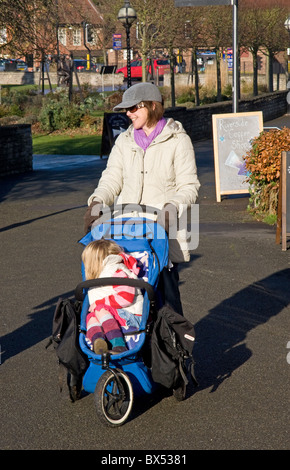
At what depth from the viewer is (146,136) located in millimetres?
5559

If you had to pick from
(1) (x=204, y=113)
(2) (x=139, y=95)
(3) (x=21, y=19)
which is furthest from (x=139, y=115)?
(1) (x=204, y=113)

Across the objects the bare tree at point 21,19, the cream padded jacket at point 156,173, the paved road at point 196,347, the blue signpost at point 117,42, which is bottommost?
the paved road at point 196,347

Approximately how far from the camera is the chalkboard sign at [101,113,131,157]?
2005cm

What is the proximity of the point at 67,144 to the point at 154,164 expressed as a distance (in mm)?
19432

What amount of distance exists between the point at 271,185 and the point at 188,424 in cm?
751

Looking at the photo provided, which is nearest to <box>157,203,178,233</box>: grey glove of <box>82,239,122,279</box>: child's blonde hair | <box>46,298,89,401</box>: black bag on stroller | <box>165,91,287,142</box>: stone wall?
<box>82,239,122,279</box>: child's blonde hair

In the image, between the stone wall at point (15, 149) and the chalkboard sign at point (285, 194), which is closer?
the chalkboard sign at point (285, 194)

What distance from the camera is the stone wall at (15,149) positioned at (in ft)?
57.7

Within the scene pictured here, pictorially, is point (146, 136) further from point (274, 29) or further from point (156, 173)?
point (274, 29)

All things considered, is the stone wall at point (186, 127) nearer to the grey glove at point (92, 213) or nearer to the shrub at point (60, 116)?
the shrub at point (60, 116)

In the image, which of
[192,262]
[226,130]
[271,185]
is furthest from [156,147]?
[226,130]

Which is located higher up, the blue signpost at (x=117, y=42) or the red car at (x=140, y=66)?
the blue signpost at (x=117, y=42)

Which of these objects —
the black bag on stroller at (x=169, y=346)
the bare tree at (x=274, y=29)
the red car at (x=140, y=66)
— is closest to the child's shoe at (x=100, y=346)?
the black bag on stroller at (x=169, y=346)
